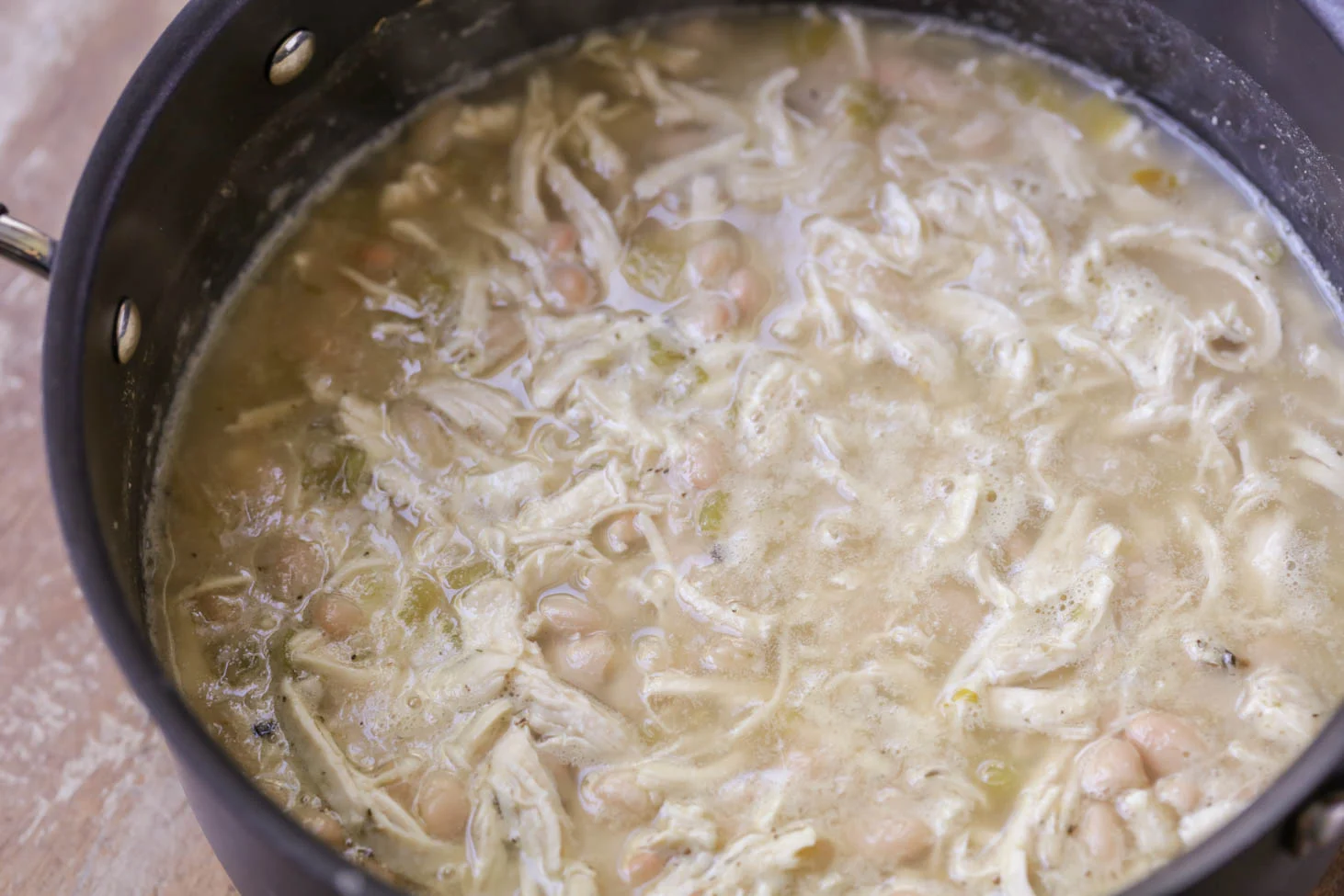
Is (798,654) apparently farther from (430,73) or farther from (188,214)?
(430,73)

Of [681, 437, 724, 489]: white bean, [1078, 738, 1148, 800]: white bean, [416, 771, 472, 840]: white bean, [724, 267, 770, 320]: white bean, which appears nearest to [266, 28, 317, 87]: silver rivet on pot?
[724, 267, 770, 320]: white bean

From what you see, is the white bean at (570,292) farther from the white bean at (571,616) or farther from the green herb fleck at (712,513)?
the white bean at (571,616)

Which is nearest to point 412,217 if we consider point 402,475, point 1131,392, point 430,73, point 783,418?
point 430,73

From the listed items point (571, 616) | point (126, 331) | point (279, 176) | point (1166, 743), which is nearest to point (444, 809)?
point (571, 616)

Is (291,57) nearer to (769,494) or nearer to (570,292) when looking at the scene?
(570,292)

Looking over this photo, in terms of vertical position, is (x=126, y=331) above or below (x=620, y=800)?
above

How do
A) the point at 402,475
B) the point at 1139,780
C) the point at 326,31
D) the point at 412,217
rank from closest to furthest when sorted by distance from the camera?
the point at 1139,780 → the point at 402,475 → the point at 326,31 → the point at 412,217
